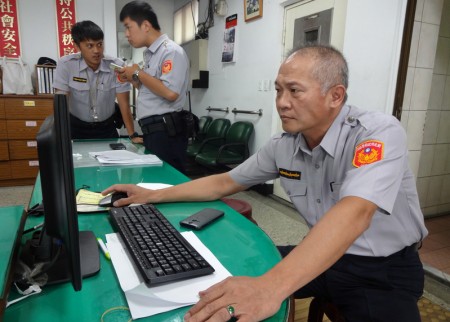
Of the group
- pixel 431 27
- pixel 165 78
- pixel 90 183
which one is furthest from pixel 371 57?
pixel 90 183

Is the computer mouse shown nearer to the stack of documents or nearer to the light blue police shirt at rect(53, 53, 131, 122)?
the stack of documents

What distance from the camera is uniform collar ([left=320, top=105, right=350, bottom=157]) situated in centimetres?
101

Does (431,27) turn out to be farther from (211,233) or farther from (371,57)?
(211,233)

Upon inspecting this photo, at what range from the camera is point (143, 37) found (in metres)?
2.11

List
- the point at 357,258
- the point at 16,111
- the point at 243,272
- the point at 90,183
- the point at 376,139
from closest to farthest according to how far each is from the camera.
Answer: the point at 243,272
the point at 376,139
the point at 357,258
the point at 90,183
the point at 16,111

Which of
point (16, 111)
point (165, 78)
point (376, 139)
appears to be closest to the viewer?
point (376, 139)

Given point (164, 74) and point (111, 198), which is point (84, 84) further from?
point (111, 198)

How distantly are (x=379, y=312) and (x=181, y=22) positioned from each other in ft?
18.2

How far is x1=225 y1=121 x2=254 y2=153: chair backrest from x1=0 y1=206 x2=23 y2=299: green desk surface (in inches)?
116

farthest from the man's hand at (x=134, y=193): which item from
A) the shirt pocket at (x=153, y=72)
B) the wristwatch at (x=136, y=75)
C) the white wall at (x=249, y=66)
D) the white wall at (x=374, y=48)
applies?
the white wall at (x=249, y=66)

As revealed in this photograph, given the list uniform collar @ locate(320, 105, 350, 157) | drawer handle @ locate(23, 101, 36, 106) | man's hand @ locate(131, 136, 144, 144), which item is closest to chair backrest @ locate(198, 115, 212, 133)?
drawer handle @ locate(23, 101, 36, 106)

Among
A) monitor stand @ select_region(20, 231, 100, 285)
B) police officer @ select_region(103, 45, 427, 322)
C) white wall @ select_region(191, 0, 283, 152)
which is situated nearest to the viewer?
monitor stand @ select_region(20, 231, 100, 285)

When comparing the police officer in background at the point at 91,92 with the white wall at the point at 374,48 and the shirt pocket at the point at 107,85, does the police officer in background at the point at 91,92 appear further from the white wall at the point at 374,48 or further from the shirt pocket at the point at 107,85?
the white wall at the point at 374,48

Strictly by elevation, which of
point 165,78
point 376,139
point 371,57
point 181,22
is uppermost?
point 181,22
